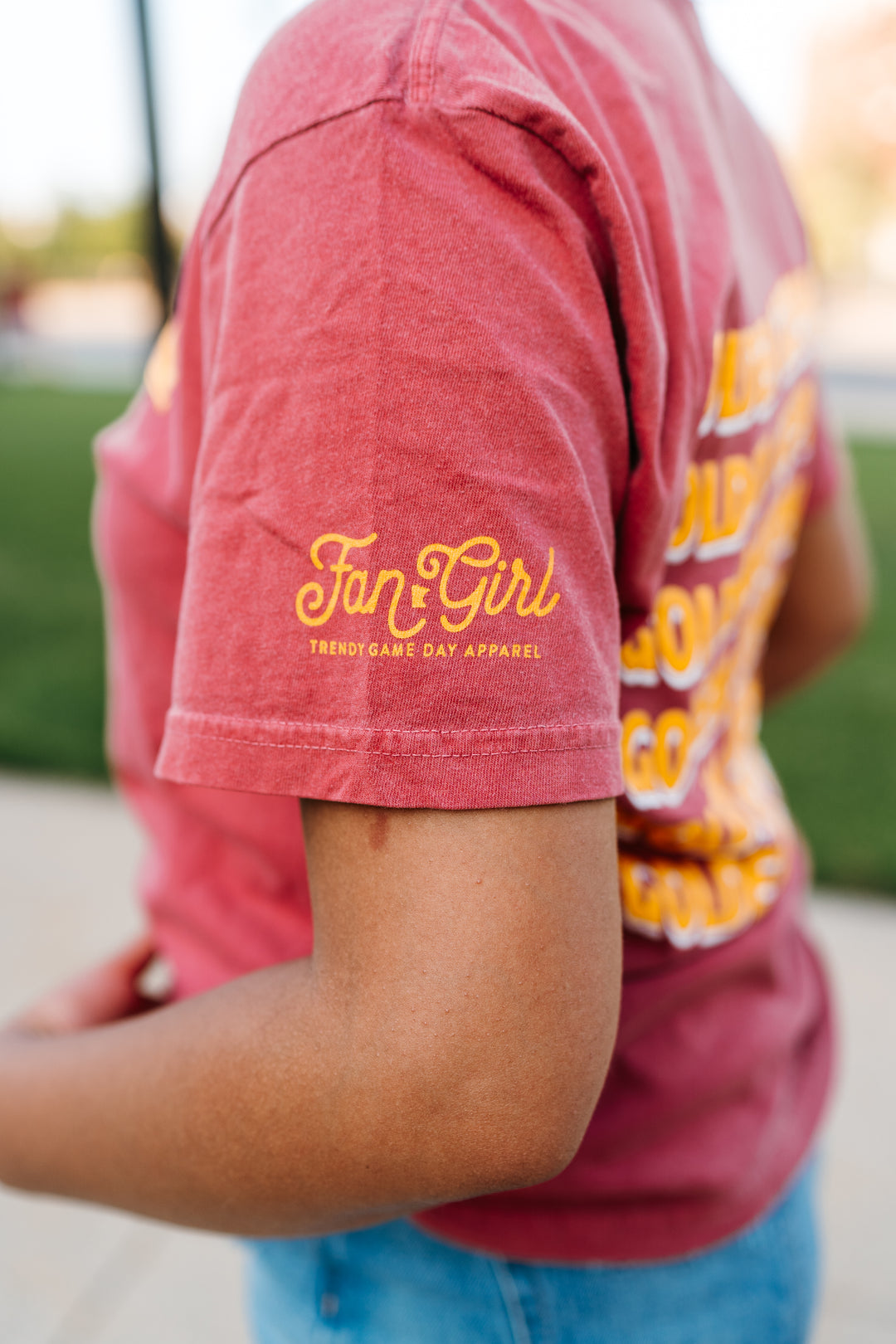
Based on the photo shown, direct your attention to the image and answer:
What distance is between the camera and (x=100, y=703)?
17.0 feet

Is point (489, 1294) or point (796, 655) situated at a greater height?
point (796, 655)

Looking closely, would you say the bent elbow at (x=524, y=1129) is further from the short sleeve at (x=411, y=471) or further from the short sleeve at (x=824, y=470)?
the short sleeve at (x=824, y=470)

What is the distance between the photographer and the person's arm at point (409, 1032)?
0.63 meters

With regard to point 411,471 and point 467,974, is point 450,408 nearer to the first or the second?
point 411,471

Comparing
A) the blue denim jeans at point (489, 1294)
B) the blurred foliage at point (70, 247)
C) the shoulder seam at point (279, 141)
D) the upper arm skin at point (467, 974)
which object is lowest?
the blurred foliage at point (70, 247)

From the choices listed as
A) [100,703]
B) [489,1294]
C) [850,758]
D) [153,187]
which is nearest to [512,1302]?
[489,1294]

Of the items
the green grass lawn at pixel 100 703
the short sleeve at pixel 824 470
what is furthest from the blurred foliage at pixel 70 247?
the short sleeve at pixel 824 470

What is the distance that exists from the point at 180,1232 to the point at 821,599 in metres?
1.95

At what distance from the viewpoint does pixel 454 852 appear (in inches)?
24.7

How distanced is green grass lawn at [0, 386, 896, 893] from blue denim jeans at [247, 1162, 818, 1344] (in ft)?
9.64

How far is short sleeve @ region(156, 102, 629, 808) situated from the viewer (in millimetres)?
615

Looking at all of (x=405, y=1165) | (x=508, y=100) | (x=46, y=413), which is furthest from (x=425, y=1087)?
(x=46, y=413)

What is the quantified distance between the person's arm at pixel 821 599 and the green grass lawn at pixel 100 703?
94.7 inches

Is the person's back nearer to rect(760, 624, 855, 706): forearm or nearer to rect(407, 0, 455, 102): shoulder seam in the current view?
rect(407, 0, 455, 102): shoulder seam
